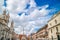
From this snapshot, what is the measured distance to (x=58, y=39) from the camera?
14.2 metres

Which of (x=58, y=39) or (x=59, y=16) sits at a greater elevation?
(x=59, y=16)

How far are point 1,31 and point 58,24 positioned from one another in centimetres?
908

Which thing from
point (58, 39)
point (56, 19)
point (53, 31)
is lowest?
point (58, 39)

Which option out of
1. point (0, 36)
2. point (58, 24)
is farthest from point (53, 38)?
point (0, 36)

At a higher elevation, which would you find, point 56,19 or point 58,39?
point 56,19

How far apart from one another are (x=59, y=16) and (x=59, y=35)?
2.24 metres

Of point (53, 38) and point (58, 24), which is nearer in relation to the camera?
point (58, 24)

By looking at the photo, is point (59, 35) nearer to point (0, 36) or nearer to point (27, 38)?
point (0, 36)

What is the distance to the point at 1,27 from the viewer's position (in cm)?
1856

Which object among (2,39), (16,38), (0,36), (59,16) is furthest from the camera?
(16,38)

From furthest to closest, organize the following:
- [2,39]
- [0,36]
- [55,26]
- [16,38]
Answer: [16,38]
[2,39]
[0,36]
[55,26]

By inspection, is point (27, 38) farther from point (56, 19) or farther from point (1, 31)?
point (56, 19)

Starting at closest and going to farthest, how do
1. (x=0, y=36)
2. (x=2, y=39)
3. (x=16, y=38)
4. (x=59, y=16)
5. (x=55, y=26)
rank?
(x=59, y=16) < (x=55, y=26) < (x=0, y=36) < (x=2, y=39) < (x=16, y=38)

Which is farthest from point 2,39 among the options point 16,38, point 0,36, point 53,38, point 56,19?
point 16,38
